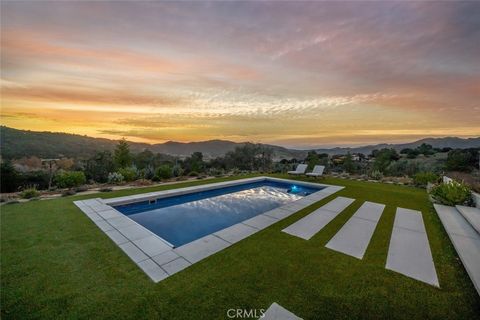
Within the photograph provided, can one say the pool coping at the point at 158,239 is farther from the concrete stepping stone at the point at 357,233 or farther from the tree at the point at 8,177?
the tree at the point at 8,177

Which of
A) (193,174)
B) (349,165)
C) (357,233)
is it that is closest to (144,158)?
(193,174)

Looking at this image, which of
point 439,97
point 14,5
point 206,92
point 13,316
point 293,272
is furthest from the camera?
point 206,92

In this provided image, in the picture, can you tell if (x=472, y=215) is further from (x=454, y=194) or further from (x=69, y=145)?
(x=69, y=145)

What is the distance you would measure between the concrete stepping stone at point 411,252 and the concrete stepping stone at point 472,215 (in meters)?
0.81

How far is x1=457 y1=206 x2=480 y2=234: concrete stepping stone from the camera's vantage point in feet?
13.5

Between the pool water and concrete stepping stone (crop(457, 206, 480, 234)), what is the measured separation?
456cm

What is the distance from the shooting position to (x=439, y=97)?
8617mm

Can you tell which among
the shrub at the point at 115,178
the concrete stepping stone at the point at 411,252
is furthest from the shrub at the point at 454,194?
the shrub at the point at 115,178

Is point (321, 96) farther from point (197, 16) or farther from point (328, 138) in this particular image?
point (328, 138)

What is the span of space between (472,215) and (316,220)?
363cm

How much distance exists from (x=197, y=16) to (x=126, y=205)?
6.35 metres

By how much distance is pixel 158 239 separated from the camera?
12.4ft

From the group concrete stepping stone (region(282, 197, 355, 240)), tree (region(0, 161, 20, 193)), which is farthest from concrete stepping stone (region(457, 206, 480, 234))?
tree (region(0, 161, 20, 193))

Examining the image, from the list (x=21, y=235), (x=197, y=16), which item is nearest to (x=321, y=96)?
(x=197, y=16)
